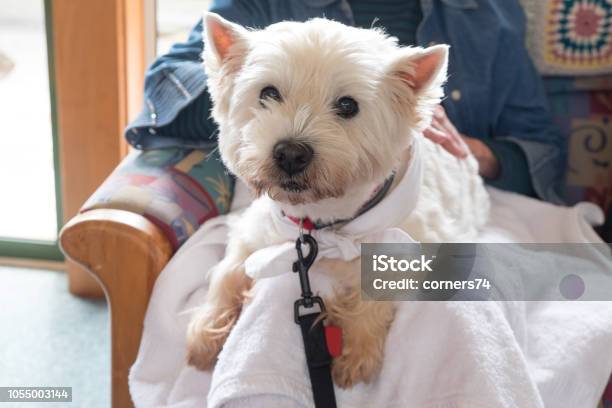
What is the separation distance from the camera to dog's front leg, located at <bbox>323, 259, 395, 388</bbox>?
1.14m

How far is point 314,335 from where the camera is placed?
3.76ft

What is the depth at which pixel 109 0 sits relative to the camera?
77.6 inches

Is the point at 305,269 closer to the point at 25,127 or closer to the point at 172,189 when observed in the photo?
the point at 172,189

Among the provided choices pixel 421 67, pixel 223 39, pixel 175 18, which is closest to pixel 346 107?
pixel 421 67

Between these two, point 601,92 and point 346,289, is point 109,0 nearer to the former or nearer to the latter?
point 346,289

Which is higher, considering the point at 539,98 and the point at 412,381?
the point at 539,98

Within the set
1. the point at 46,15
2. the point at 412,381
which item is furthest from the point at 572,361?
the point at 46,15

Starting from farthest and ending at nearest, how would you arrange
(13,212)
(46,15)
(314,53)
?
(13,212) < (46,15) < (314,53)

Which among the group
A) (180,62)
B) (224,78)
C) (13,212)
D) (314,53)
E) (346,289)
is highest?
(314,53)

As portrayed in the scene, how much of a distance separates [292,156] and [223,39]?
0.28 m

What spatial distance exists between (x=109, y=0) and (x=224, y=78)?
3.11 feet

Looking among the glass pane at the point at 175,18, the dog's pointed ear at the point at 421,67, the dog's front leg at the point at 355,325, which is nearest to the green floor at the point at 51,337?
the glass pane at the point at 175,18

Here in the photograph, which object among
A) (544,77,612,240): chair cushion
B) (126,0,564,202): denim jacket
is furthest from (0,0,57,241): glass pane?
(544,77,612,240): chair cushion

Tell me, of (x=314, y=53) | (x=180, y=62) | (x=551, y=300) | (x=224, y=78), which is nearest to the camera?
(x=314, y=53)
